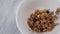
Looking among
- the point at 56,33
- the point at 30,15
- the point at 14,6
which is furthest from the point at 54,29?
the point at 14,6
